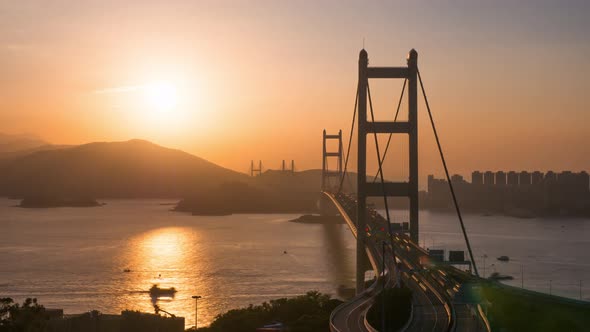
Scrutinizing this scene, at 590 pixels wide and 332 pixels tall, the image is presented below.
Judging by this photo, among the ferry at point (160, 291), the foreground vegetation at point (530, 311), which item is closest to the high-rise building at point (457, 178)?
the ferry at point (160, 291)

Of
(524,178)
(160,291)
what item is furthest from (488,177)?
(160,291)

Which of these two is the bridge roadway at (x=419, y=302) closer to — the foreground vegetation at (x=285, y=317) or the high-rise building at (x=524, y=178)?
the foreground vegetation at (x=285, y=317)

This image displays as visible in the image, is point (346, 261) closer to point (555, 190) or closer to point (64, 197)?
point (555, 190)

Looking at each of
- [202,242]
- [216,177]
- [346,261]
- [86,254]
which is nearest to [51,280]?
[86,254]

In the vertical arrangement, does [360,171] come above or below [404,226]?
above

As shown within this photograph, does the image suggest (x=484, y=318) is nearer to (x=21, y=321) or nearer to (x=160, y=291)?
(x=21, y=321)
